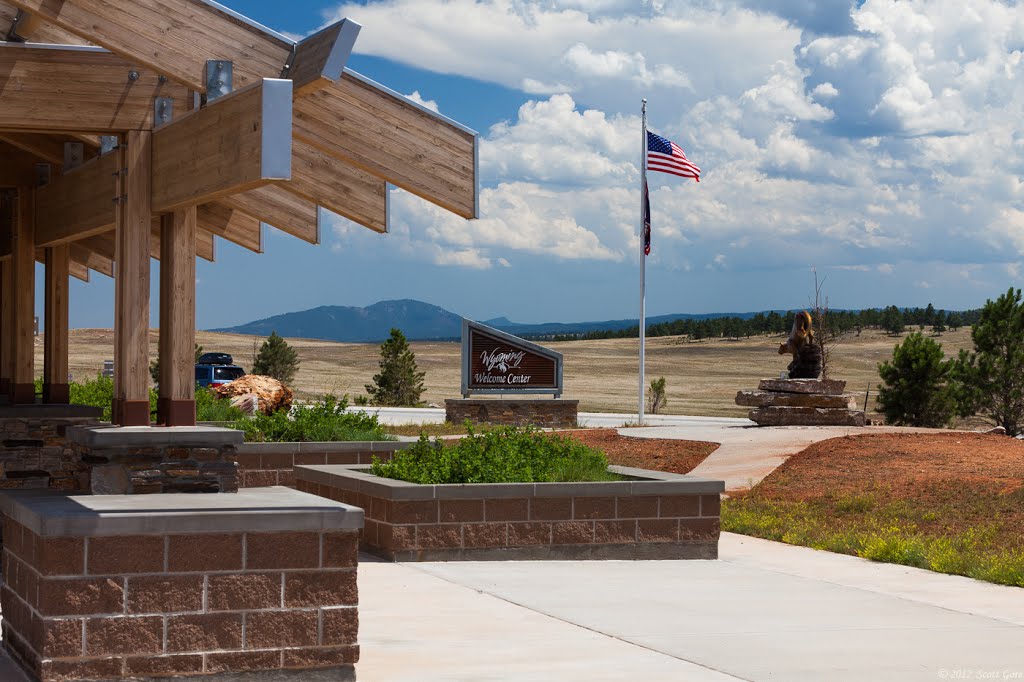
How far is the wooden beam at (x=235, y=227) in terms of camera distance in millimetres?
16297

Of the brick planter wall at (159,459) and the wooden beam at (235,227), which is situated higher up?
the wooden beam at (235,227)

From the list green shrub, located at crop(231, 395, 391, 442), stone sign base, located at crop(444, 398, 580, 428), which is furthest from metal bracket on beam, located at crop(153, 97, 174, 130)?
stone sign base, located at crop(444, 398, 580, 428)

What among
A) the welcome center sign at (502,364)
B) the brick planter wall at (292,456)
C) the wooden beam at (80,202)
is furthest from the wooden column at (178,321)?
the welcome center sign at (502,364)

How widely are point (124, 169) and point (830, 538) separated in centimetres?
831

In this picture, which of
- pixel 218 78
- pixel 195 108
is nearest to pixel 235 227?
pixel 195 108

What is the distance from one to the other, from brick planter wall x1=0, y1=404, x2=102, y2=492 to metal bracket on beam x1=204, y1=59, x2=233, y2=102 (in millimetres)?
4724

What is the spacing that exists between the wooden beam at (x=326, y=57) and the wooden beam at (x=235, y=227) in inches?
320

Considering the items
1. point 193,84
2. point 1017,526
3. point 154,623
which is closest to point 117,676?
point 154,623

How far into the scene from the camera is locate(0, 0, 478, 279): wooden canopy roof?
26.3 ft

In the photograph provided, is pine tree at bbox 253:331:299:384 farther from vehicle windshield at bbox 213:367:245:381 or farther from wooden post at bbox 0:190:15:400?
wooden post at bbox 0:190:15:400

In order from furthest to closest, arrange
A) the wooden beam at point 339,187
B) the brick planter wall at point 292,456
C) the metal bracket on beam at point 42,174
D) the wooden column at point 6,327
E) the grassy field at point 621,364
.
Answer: the grassy field at point 621,364
the brick planter wall at point 292,456
the wooden column at point 6,327
the metal bracket on beam at point 42,174
the wooden beam at point 339,187

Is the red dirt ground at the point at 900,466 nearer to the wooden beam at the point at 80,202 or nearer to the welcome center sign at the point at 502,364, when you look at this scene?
the wooden beam at the point at 80,202

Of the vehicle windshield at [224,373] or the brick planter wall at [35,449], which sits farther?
the vehicle windshield at [224,373]

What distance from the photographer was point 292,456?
1545 cm
